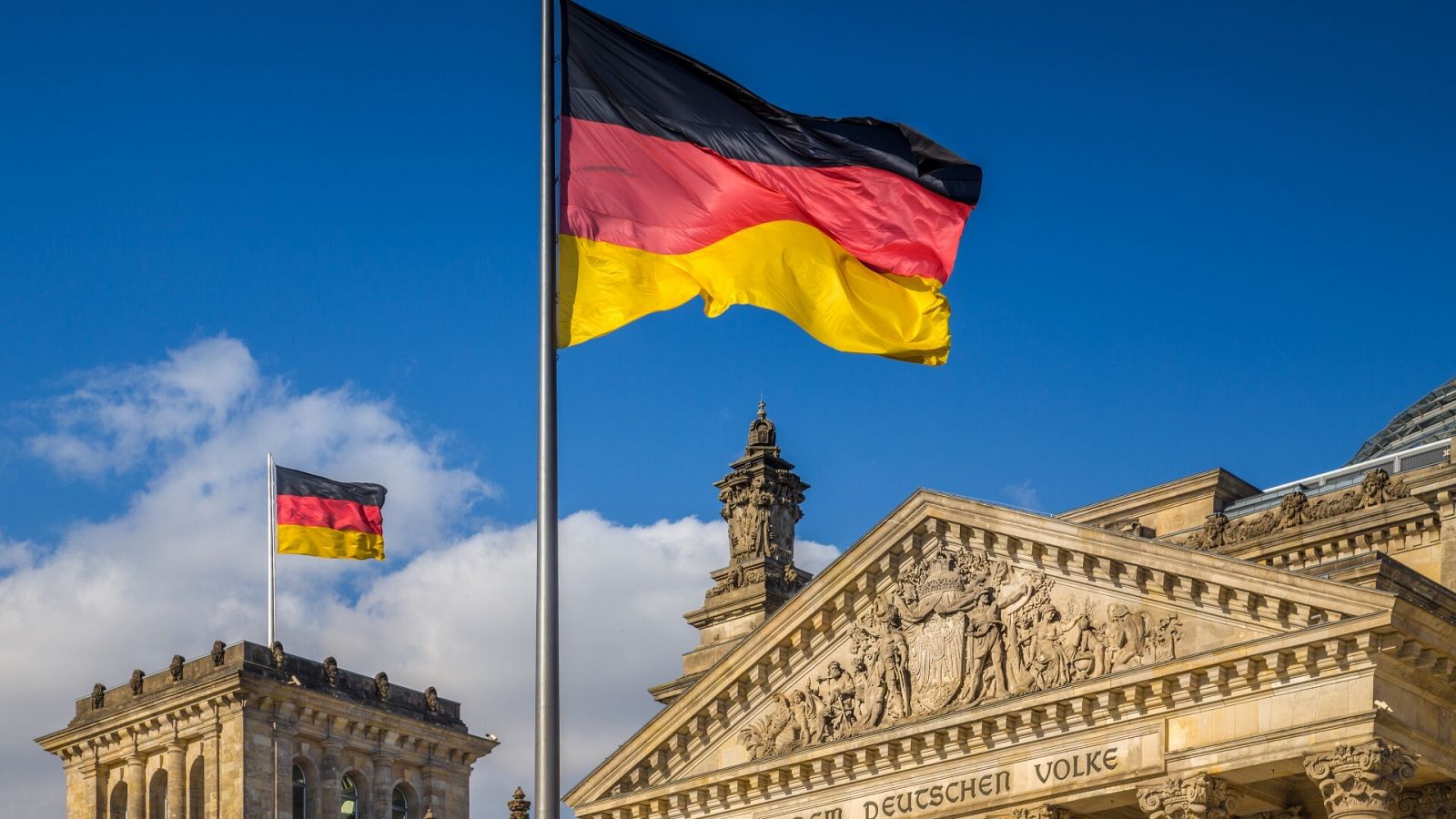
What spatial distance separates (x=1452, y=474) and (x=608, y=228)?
28.9 meters

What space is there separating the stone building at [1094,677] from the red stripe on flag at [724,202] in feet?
49.5

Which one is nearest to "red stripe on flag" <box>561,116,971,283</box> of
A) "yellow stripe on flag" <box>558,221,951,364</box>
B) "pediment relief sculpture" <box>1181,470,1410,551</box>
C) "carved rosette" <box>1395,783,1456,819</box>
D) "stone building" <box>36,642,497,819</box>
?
"yellow stripe on flag" <box>558,221,951,364</box>

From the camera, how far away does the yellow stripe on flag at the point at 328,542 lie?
218 ft

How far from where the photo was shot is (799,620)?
150 ft

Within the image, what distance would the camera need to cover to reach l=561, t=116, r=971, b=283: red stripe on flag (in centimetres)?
2344

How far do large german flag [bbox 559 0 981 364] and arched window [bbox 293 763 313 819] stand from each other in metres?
48.1

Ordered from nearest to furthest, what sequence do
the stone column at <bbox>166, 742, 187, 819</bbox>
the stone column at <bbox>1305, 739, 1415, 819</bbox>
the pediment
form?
1. the stone column at <bbox>1305, 739, 1415, 819</bbox>
2. the pediment
3. the stone column at <bbox>166, 742, 187, 819</bbox>

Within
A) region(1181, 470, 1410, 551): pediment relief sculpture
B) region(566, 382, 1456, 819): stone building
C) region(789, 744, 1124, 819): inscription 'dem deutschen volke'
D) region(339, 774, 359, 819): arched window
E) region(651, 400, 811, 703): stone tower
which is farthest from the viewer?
region(339, 774, 359, 819): arched window

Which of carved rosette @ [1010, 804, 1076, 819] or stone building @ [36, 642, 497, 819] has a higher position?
stone building @ [36, 642, 497, 819]

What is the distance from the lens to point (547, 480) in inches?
851

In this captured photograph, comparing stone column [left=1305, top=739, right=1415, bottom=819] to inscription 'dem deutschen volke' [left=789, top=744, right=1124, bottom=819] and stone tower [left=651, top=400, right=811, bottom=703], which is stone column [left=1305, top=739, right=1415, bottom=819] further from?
stone tower [left=651, top=400, right=811, bottom=703]

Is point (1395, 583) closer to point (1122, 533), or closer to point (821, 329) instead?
point (1122, 533)

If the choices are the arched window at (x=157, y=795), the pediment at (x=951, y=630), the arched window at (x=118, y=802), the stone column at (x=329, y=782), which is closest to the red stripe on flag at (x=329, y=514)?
the stone column at (x=329, y=782)

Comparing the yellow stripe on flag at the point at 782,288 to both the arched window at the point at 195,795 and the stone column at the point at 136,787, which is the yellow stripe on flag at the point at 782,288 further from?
the stone column at the point at 136,787
